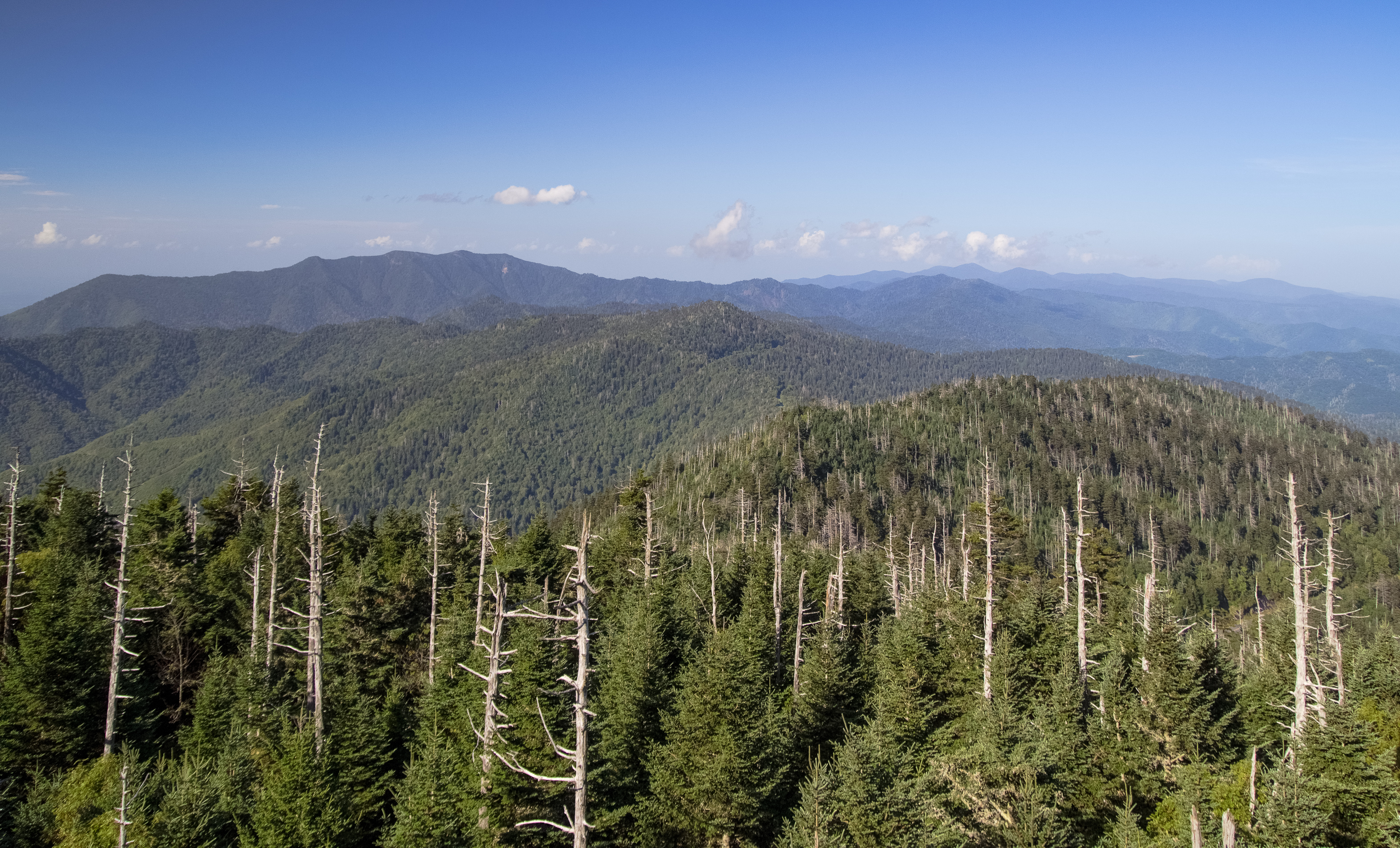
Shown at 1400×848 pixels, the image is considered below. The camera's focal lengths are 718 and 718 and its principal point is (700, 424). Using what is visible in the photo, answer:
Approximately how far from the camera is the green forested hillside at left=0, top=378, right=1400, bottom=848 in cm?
1956

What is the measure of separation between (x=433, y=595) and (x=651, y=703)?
724 inches

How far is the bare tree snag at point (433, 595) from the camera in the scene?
3909 centimetres

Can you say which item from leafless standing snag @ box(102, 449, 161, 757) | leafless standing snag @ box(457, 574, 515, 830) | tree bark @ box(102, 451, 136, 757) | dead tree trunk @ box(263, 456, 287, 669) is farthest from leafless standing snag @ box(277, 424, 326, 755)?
tree bark @ box(102, 451, 136, 757)

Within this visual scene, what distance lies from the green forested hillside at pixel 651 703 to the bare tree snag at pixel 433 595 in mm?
490

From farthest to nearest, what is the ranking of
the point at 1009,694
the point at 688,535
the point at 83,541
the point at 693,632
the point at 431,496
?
1. the point at 688,535
2. the point at 431,496
3. the point at 83,541
4. the point at 693,632
5. the point at 1009,694

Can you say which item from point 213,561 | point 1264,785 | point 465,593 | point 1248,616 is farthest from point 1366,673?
point 1248,616

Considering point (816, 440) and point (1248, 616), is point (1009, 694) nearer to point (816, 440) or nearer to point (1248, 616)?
point (1248, 616)

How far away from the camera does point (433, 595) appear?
41.2 metres

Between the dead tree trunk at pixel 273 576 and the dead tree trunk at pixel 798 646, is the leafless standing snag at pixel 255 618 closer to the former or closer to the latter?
the dead tree trunk at pixel 273 576

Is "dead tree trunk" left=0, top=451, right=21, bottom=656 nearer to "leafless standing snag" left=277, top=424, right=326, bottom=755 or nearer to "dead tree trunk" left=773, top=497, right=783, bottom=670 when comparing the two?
"leafless standing snag" left=277, top=424, right=326, bottom=755

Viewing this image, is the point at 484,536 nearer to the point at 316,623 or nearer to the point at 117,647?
the point at 316,623

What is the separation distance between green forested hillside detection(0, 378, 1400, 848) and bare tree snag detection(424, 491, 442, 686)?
19.3 inches

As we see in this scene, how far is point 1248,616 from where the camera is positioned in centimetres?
12888

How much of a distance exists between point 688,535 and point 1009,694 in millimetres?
83117
